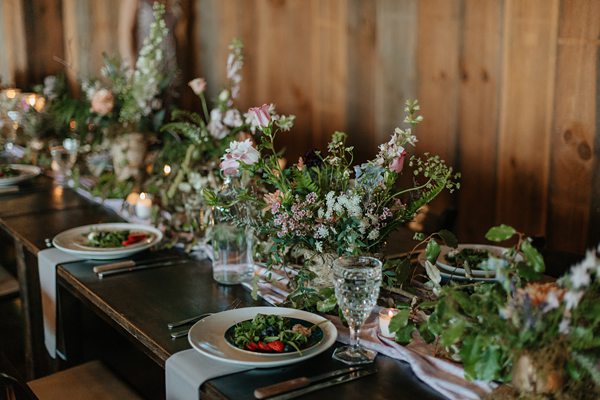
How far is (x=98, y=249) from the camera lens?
225cm

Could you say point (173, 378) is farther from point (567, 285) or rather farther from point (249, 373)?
point (567, 285)

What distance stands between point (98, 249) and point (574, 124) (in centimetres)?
173

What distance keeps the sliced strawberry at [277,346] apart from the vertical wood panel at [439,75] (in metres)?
2.07

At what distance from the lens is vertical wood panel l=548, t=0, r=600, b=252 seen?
2840mm

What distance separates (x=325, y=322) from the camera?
5.53 feet

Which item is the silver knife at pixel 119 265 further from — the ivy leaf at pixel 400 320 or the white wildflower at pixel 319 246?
the ivy leaf at pixel 400 320

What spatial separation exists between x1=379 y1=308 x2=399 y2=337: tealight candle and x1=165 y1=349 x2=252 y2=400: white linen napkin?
0.96ft

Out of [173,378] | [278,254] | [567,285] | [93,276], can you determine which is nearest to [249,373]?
[173,378]

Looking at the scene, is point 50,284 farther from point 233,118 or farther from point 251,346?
point 251,346

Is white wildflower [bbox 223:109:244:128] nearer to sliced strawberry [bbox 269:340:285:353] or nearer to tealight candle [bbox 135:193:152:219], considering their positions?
tealight candle [bbox 135:193:152:219]

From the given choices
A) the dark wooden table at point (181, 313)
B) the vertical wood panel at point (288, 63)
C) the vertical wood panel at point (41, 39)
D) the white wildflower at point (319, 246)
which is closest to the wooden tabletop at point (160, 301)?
the dark wooden table at point (181, 313)

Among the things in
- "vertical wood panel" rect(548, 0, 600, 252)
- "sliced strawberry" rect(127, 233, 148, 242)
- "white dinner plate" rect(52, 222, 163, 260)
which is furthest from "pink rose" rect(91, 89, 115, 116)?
"vertical wood panel" rect(548, 0, 600, 252)

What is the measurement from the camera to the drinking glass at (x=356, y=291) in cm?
150

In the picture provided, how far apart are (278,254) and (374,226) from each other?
0.24 m
